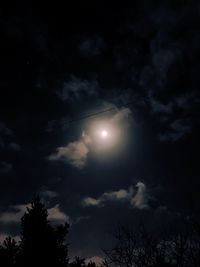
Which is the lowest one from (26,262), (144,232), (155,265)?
(155,265)

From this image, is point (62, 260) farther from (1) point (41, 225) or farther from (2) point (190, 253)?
(2) point (190, 253)

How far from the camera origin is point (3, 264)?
12211mm

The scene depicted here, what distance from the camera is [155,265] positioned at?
9242 millimetres

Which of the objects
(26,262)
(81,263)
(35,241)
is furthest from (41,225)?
(81,263)

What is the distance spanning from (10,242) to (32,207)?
6.04 feet

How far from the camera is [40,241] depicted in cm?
1200

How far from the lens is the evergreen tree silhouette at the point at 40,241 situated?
1153 cm

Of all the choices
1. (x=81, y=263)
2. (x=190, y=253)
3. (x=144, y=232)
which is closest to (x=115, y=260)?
(x=144, y=232)

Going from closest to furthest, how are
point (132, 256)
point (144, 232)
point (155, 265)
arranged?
point (155, 265) → point (132, 256) → point (144, 232)

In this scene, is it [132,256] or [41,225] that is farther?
[132,256]

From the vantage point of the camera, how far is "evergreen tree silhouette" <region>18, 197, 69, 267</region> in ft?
37.8

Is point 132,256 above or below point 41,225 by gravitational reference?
above

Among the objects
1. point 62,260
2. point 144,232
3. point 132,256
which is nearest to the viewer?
point 62,260

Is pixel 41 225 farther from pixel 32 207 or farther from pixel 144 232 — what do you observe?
pixel 144 232
